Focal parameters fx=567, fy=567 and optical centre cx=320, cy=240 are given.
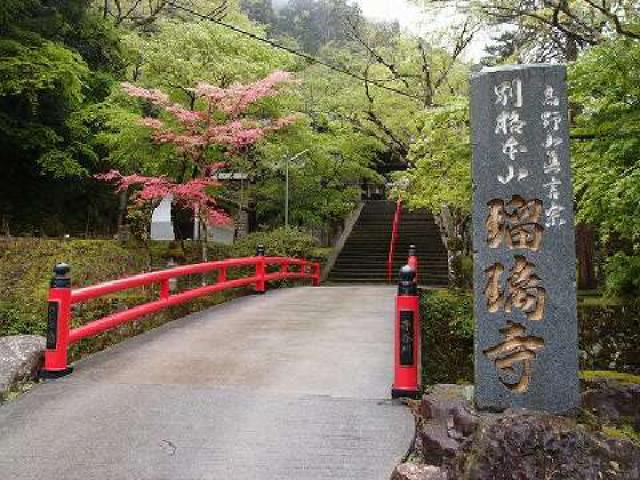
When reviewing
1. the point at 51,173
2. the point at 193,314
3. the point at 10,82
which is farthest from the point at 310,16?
the point at 193,314

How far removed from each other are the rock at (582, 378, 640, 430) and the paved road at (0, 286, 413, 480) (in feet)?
6.88

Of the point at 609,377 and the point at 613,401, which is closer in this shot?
the point at 613,401

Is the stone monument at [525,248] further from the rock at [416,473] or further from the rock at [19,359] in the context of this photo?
the rock at [19,359]

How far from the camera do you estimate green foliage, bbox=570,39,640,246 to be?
552 cm

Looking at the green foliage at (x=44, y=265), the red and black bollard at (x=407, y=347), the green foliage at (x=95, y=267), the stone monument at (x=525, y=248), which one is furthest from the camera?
the green foliage at (x=44, y=265)

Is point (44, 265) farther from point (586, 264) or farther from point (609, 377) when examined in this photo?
point (586, 264)

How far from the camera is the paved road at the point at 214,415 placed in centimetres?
380

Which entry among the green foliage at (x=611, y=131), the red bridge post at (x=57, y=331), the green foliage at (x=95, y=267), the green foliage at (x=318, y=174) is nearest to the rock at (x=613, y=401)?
the green foliage at (x=611, y=131)

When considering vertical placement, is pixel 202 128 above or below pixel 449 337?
above

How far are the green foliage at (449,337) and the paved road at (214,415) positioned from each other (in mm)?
4373

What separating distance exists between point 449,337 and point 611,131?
6890mm

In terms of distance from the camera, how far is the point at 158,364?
6230 millimetres

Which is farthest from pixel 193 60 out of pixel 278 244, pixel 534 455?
pixel 534 455

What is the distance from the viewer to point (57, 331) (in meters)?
5.71
